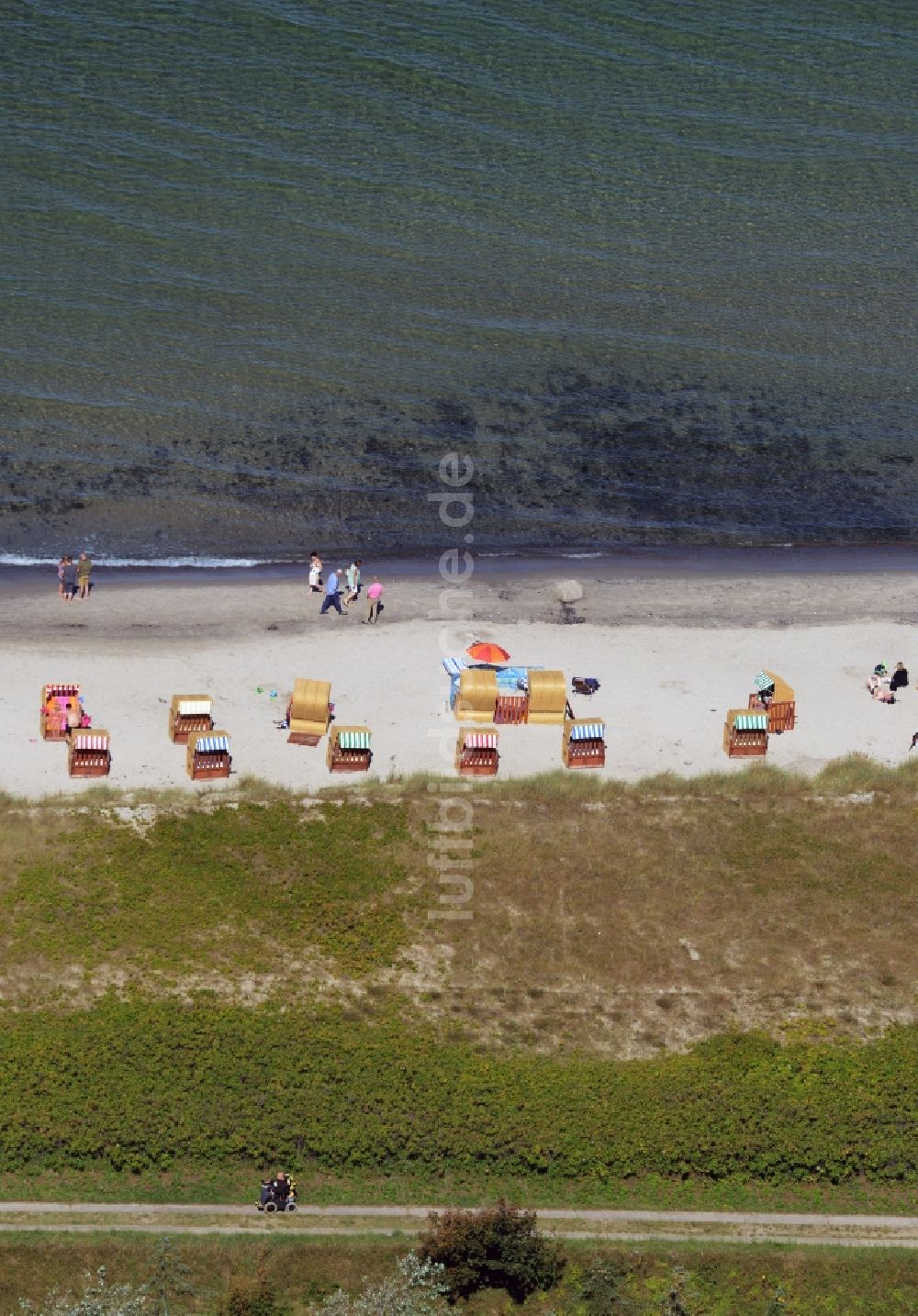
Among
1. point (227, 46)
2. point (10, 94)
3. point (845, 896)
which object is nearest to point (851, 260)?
point (227, 46)

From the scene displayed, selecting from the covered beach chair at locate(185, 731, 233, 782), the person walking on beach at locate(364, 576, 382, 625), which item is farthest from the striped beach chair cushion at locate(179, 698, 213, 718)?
the person walking on beach at locate(364, 576, 382, 625)

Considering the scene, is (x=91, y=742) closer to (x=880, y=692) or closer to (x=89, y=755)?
(x=89, y=755)

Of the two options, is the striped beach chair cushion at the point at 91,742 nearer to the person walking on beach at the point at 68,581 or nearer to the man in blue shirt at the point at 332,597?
the person walking on beach at the point at 68,581

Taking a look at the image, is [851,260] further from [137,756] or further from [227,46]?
[137,756]

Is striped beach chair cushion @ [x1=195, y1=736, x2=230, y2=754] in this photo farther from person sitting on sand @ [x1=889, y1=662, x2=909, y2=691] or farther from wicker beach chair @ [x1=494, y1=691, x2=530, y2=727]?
person sitting on sand @ [x1=889, y1=662, x2=909, y2=691]

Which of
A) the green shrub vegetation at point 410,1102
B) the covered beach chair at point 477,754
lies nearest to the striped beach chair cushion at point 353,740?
the covered beach chair at point 477,754
